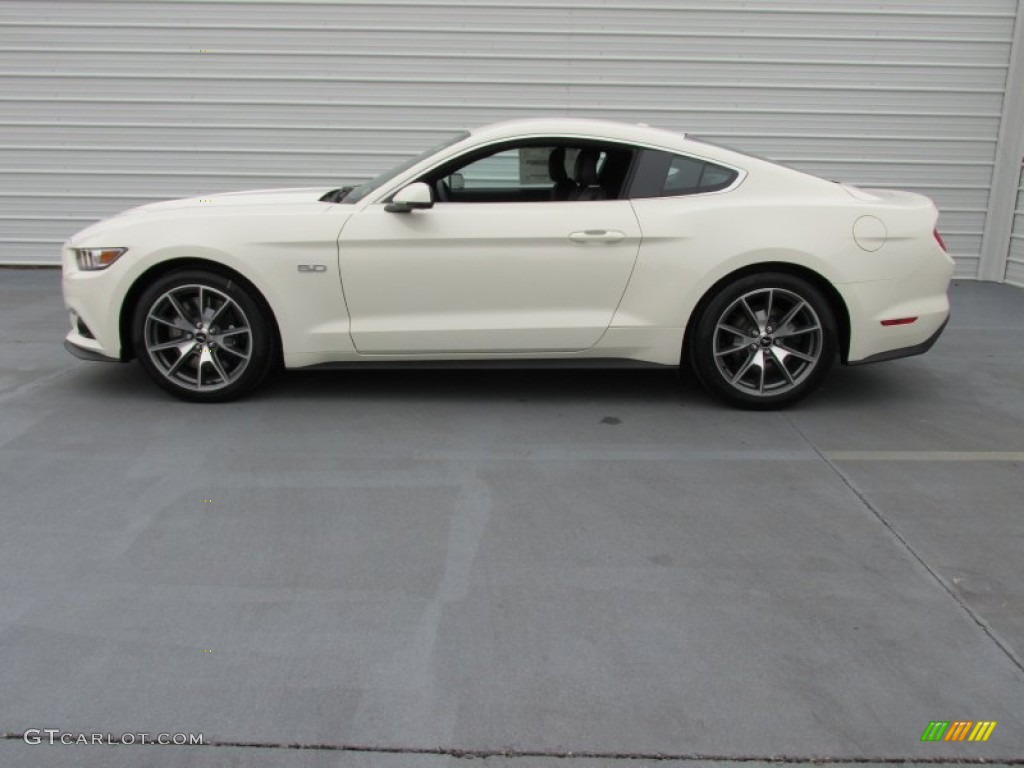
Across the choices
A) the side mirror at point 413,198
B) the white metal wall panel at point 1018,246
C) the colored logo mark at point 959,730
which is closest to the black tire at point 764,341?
the side mirror at point 413,198

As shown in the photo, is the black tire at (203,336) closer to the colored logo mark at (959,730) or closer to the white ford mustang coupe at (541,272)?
the white ford mustang coupe at (541,272)

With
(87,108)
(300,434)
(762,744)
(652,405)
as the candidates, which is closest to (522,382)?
(652,405)

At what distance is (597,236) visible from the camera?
201 inches

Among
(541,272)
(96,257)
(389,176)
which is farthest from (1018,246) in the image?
(96,257)

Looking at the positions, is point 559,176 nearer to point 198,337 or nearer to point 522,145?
point 522,145

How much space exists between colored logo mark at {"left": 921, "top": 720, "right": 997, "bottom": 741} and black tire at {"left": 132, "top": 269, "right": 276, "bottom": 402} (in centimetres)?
382

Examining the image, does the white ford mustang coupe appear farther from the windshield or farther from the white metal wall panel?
the white metal wall panel

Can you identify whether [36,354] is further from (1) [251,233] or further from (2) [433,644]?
(2) [433,644]

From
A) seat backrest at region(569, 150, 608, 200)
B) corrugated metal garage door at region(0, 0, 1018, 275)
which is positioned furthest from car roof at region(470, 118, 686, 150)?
corrugated metal garage door at region(0, 0, 1018, 275)

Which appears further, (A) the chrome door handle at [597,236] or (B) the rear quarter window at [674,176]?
(B) the rear quarter window at [674,176]

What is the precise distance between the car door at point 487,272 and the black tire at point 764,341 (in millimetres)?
574

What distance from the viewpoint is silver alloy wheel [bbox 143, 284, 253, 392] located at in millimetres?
5227

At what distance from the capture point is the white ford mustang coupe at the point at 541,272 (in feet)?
16.8

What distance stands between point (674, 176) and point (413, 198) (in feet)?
4.72
